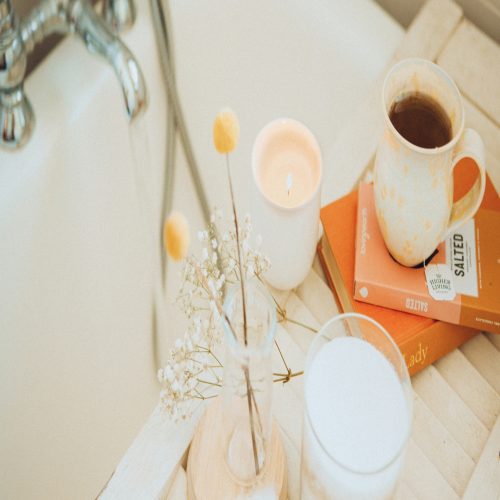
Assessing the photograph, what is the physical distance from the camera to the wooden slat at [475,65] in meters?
0.71

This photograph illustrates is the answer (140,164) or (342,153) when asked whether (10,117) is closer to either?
(140,164)

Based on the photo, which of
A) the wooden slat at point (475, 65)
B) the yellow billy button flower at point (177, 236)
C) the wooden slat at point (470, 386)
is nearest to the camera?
the yellow billy button flower at point (177, 236)

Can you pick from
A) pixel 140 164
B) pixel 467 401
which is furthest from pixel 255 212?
pixel 140 164

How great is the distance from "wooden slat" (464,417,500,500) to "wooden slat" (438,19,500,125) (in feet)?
1.20

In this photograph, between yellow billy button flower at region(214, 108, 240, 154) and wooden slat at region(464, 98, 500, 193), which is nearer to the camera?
yellow billy button flower at region(214, 108, 240, 154)

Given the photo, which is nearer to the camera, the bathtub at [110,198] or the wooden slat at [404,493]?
the wooden slat at [404,493]

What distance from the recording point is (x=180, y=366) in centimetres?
47

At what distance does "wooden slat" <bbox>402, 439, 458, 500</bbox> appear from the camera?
56 centimetres

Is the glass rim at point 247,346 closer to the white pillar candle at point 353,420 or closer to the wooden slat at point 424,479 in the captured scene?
the white pillar candle at point 353,420

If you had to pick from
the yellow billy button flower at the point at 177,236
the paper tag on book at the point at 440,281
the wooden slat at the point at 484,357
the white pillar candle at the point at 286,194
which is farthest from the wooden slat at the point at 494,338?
the yellow billy button flower at the point at 177,236

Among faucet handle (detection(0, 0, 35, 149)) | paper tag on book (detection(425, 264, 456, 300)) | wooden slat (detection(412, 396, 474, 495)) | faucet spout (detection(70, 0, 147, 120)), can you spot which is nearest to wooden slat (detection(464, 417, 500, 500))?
wooden slat (detection(412, 396, 474, 495))

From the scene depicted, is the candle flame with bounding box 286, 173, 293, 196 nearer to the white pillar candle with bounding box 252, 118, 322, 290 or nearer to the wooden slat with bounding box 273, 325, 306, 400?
the white pillar candle with bounding box 252, 118, 322, 290

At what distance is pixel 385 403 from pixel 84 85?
549 mm

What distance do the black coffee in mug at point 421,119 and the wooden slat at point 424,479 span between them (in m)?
0.29
